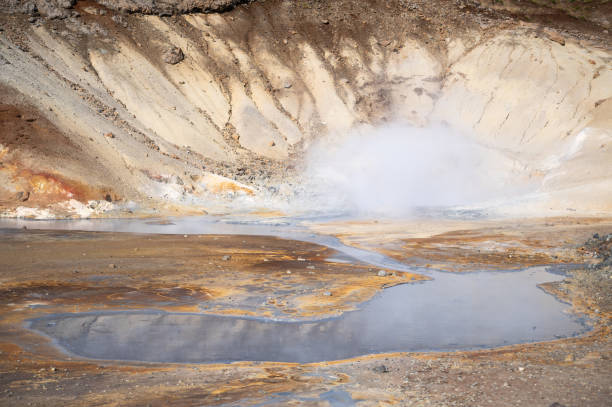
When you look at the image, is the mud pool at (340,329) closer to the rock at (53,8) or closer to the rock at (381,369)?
the rock at (381,369)

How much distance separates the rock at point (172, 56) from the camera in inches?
1737

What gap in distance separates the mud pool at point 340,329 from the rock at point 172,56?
34120 mm

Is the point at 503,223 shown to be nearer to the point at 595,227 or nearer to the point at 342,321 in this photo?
the point at 595,227

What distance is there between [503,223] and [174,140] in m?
20.6

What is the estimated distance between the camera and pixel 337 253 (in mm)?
19172

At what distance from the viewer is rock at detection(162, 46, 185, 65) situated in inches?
1737

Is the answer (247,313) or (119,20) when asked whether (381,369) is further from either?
(119,20)

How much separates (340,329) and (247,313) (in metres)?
1.93

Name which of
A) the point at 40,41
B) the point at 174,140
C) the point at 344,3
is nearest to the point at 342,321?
the point at 174,140

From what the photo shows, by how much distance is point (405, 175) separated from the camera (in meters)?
37.8

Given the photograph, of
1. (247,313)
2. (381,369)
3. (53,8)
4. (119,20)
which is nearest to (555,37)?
(119,20)

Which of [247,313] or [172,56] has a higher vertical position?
[172,56]

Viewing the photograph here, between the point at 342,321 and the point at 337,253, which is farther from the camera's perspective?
the point at 337,253

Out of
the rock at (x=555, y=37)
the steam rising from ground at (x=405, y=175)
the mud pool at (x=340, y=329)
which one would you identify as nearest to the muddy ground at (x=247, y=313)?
the mud pool at (x=340, y=329)
